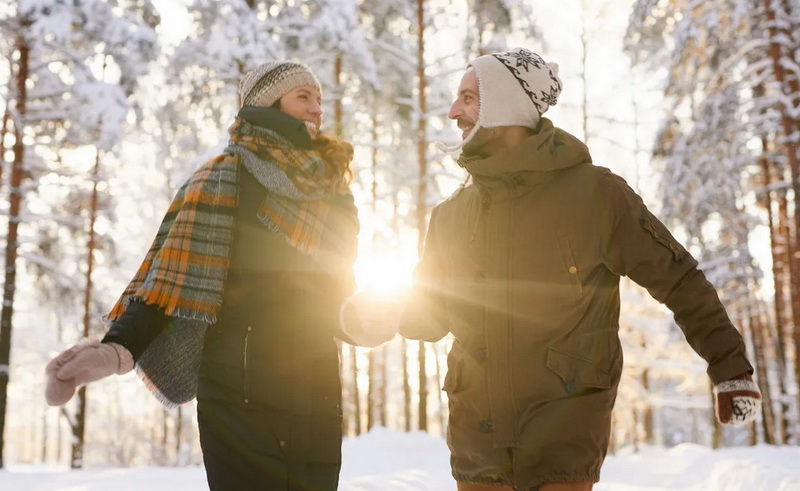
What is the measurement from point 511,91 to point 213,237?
1.29 meters

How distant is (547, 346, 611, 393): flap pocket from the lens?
2.63 metres

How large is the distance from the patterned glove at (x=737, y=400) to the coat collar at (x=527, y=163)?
3.11ft

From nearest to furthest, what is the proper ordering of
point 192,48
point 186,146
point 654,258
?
point 654,258, point 192,48, point 186,146

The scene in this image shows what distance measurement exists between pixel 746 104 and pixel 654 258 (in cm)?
1380

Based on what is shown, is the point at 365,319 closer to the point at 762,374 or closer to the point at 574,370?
the point at 574,370

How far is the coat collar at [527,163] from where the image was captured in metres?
2.81

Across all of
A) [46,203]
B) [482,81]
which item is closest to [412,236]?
[46,203]

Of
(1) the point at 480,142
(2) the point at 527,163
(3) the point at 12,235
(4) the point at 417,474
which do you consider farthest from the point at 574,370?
(3) the point at 12,235

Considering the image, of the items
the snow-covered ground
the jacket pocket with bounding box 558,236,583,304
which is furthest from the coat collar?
the snow-covered ground

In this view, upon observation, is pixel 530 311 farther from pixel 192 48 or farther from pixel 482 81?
pixel 192 48

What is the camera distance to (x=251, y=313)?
2.76m

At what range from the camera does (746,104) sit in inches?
586

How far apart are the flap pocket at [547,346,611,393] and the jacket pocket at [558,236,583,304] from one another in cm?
20

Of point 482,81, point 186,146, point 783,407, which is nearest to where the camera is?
point 482,81
